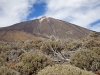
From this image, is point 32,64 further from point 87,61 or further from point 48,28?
point 48,28

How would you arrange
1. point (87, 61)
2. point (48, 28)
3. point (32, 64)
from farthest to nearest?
point (48, 28) → point (32, 64) → point (87, 61)

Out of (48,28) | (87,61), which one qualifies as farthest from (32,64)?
(48,28)

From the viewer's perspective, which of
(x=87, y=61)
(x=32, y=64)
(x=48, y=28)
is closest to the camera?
(x=87, y=61)

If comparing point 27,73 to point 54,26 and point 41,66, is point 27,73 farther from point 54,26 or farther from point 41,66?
point 54,26

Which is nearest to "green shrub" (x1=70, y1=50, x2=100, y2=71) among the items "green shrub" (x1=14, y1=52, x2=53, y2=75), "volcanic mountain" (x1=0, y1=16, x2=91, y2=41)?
"green shrub" (x1=14, y1=52, x2=53, y2=75)

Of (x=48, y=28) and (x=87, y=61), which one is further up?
(x=48, y=28)

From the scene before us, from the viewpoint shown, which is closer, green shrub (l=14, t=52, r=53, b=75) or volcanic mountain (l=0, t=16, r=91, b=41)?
green shrub (l=14, t=52, r=53, b=75)

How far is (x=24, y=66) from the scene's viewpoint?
9242mm

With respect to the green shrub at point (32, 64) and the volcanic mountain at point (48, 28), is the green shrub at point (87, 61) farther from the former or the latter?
the volcanic mountain at point (48, 28)

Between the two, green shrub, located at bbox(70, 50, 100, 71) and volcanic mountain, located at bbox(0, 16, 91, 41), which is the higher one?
volcanic mountain, located at bbox(0, 16, 91, 41)

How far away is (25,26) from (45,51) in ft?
313

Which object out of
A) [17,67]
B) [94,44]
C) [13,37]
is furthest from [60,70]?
[13,37]

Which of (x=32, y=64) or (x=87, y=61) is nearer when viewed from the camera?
(x=87, y=61)

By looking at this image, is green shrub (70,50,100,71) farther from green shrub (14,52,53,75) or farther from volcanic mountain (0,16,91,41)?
volcanic mountain (0,16,91,41)
